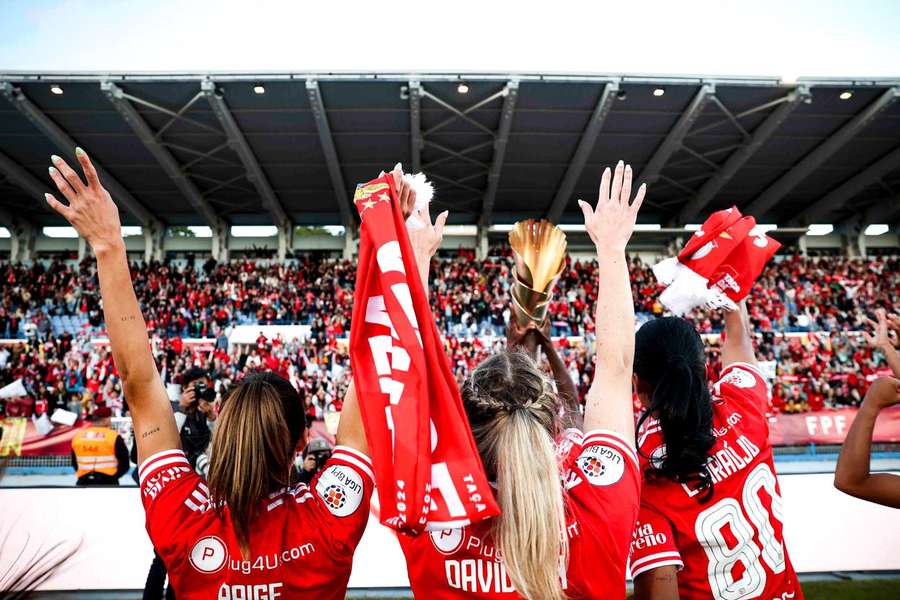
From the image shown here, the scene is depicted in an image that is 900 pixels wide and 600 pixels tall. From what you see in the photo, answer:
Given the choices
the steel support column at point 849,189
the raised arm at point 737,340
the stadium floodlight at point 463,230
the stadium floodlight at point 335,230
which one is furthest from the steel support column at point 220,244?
the steel support column at point 849,189

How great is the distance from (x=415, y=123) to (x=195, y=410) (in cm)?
1552

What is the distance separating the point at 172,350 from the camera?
18078 mm

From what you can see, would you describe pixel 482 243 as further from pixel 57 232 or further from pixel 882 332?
pixel 882 332

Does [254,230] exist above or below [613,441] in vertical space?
above

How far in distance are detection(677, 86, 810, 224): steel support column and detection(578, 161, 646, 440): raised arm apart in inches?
780

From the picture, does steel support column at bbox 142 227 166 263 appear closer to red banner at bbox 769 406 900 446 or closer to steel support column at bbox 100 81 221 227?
steel support column at bbox 100 81 221 227

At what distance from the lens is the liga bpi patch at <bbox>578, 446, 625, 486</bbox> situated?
1.48 m

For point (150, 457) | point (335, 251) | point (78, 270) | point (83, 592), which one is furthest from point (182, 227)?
point (150, 457)

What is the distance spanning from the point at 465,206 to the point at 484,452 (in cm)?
2406

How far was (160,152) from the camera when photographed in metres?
19.3

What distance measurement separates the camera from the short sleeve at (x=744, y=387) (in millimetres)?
2129

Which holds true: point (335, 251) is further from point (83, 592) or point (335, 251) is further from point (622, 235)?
point (622, 235)

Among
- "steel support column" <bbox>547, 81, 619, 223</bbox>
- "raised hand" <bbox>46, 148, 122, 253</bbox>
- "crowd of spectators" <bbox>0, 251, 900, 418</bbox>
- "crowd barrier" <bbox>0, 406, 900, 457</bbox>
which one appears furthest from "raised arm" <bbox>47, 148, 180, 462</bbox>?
"steel support column" <bbox>547, 81, 619, 223</bbox>

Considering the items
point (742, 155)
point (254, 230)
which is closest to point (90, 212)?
point (742, 155)
